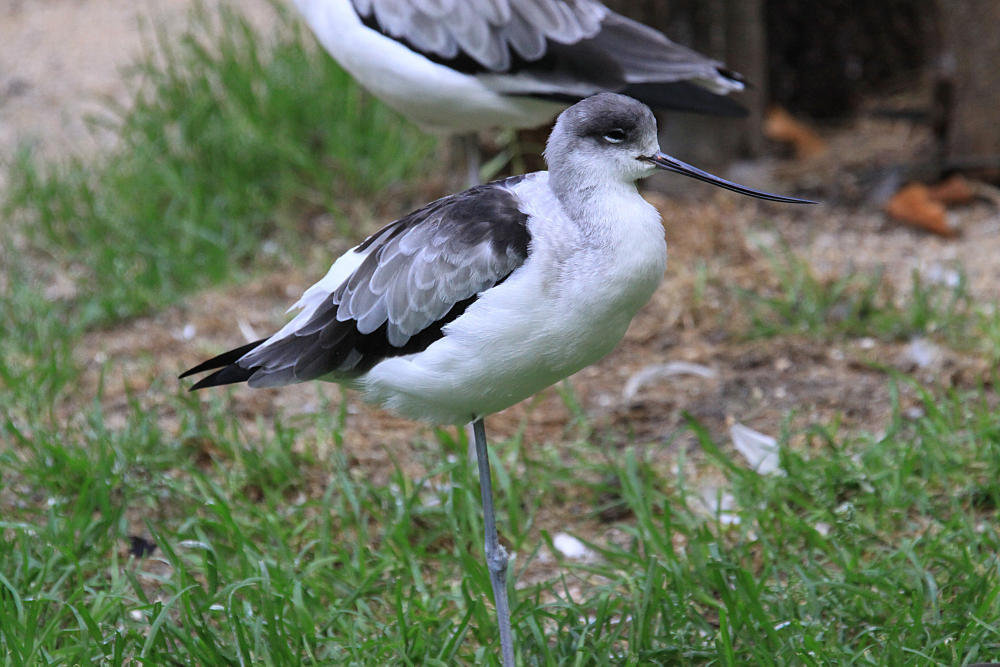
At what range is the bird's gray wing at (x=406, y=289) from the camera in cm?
267

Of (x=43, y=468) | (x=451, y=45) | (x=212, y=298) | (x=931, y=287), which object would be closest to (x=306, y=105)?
(x=212, y=298)

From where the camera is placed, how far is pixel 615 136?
8.64 feet

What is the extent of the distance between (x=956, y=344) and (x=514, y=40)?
1.91 meters

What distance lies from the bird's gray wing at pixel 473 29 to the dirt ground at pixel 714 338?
1.24 meters

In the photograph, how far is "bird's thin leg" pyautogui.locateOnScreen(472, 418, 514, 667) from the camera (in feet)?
9.45

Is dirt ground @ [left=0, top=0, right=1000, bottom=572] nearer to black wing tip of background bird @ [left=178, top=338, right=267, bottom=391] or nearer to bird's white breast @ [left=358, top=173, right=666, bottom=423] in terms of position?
black wing tip of background bird @ [left=178, top=338, right=267, bottom=391]

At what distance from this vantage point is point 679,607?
120 inches

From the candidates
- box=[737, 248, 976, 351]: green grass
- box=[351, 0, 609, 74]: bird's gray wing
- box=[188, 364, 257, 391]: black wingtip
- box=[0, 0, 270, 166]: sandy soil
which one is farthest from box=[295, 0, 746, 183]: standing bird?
box=[0, 0, 270, 166]: sandy soil

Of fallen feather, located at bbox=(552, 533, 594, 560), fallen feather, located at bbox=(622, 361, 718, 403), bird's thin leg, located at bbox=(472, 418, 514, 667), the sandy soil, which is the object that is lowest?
fallen feather, located at bbox=(622, 361, 718, 403)

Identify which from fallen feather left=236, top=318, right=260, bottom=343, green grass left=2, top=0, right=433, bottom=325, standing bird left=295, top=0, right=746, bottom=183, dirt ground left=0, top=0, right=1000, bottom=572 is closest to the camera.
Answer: standing bird left=295, top=0, right=746, bottom=183

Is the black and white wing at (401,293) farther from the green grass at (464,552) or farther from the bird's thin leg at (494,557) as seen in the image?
the green grass at (464,552)

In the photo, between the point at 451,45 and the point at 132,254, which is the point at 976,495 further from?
the point at 132,254

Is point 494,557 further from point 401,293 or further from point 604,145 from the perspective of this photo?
point 604,145

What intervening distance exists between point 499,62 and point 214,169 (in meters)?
2.35
